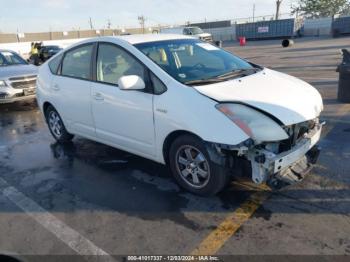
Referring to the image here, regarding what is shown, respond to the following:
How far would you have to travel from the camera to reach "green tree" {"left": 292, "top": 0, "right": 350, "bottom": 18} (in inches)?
2687

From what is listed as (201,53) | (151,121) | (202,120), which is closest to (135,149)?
(151,121)

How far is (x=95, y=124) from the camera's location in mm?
5004

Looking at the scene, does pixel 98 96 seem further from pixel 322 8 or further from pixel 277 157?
pixel 322 8

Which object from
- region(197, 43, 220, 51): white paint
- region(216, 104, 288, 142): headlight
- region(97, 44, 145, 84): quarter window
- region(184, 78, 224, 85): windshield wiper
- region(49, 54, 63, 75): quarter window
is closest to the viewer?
region(216, 104, 288, 142): headlight

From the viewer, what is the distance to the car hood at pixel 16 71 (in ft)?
31.5

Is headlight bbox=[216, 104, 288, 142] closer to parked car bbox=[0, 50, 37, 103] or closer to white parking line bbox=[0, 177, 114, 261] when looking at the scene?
white parking line bbox=[0, 177, 114, 261]

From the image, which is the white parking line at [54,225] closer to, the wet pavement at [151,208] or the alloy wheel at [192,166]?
the wet pavement at [151,208]

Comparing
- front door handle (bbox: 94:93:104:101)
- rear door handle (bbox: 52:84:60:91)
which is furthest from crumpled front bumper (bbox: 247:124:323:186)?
rear door handle (bbox: 52:84:60:91)

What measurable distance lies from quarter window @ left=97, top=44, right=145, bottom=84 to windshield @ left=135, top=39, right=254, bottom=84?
20cm

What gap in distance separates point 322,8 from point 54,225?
75.4 meters

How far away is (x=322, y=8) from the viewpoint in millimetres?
68875

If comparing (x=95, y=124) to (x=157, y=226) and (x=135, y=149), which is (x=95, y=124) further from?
(x=157, y=226)

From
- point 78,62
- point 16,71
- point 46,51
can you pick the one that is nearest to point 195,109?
point 78,62

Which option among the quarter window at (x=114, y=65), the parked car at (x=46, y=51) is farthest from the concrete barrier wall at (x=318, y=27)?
the quarter window at (x=114, y=65)
